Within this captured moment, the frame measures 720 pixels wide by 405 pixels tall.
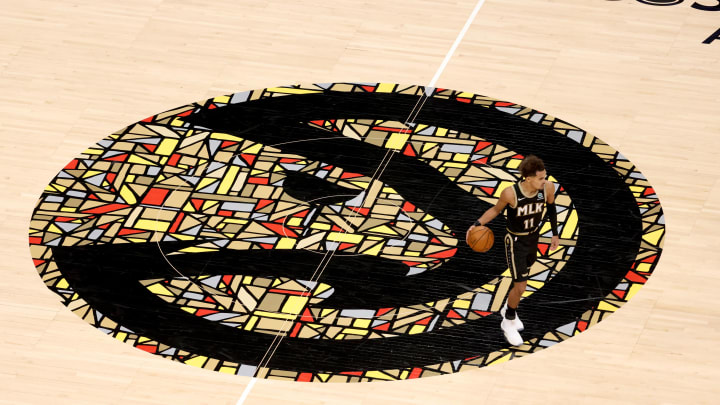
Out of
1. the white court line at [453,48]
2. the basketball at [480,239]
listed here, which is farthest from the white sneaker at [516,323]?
the white court line at [453,48]

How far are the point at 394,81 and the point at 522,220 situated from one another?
14.0 ft

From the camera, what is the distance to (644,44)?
14812 mm

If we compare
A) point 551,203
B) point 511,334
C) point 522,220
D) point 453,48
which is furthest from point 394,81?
point 511,334

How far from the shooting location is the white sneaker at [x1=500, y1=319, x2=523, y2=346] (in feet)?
35.4

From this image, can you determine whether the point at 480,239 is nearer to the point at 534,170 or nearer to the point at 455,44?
the point at 534,170

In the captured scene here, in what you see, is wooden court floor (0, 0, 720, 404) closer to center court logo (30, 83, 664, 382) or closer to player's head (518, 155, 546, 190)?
center court logo (30, 83, 664, 382)

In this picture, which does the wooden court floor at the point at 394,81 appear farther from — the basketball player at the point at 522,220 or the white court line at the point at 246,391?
the basketball player at the point at 522,220

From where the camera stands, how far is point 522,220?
1043 centimetres

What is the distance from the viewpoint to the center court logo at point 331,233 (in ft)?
36.0

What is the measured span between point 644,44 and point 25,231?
734cm

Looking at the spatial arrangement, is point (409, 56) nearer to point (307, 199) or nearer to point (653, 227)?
point (307, 199)

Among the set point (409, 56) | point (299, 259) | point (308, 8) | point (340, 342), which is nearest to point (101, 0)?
point (308, 8)

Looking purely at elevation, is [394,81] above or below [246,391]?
below

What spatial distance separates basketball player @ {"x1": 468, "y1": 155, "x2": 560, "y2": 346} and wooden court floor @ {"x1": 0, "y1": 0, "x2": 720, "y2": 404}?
17.5 inches
